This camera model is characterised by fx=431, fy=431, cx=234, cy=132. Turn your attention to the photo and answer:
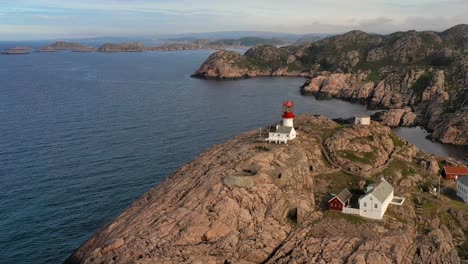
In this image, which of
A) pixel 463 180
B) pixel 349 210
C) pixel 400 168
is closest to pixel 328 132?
pixel 400 168

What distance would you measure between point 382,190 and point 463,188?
57.1ft

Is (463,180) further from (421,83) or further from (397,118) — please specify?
(421,83)

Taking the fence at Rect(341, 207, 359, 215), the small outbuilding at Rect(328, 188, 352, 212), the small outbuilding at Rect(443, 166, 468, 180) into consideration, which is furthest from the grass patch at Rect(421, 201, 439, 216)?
the small outbuilding at Rect(443, 166, 468, 180)

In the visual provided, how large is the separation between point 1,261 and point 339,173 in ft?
164

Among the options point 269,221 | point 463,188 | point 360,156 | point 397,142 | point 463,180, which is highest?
point 397,142

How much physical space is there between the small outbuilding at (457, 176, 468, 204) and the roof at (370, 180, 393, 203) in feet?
44.4

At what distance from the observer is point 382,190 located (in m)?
59.5

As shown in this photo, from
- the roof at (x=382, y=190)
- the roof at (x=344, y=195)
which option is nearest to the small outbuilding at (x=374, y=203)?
the roof at (x=382, y=190)

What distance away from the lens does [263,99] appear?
571ft

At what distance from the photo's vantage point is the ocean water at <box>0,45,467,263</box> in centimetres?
6738

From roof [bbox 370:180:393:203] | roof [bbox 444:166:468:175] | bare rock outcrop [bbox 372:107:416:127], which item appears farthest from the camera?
bare rock outcrop [bbox 372:107:416:127]

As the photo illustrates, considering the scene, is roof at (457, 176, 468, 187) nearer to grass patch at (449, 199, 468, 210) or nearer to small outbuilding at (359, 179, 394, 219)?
grass patch at (449, 199, 468, 210)

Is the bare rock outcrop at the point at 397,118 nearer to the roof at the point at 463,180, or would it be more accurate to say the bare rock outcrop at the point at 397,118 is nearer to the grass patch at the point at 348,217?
the roof at the point at 463,180

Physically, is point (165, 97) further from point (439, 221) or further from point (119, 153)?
point (439, 221)
